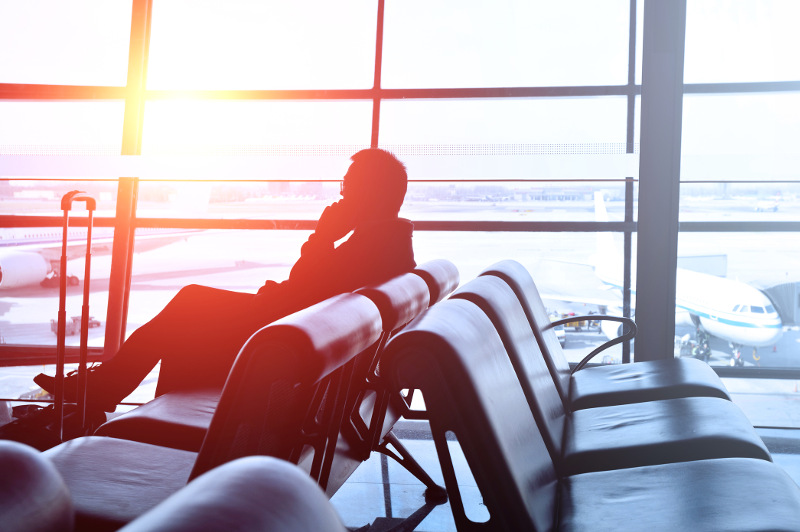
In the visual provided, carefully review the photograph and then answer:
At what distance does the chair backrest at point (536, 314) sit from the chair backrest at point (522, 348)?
13cm

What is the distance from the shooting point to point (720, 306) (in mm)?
4219

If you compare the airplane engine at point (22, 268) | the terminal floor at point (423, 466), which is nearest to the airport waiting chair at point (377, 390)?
the terminal floor at point (423, 466)

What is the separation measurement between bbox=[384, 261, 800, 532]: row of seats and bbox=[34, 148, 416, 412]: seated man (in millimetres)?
473

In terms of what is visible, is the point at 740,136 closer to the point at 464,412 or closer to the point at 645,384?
the point at 645,384

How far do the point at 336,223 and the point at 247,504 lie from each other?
8.72 feet

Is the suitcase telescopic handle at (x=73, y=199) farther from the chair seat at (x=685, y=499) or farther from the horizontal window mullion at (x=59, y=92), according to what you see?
the chair seat at (x=685, y=499)

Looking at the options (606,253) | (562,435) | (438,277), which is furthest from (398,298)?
(606,253)

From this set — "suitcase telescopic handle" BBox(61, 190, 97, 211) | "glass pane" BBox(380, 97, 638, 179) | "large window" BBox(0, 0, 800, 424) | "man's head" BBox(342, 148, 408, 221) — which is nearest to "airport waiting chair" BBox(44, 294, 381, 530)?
"man's head" BBox(342, 148, 408, 221)

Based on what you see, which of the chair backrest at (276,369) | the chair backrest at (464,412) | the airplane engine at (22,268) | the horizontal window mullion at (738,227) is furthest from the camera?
the airplane engine at (22,268)

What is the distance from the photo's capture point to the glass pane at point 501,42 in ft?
13.4

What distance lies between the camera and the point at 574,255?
4531mm

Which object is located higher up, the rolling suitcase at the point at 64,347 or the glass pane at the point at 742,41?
the glass pane at the point at 742,41

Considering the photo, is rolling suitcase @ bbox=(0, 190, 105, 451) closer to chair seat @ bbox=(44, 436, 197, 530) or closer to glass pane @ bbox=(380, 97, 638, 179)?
chair seat @ bbox=(44, 436, 197, 530)

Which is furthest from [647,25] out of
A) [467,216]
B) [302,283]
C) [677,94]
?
[302,283]
